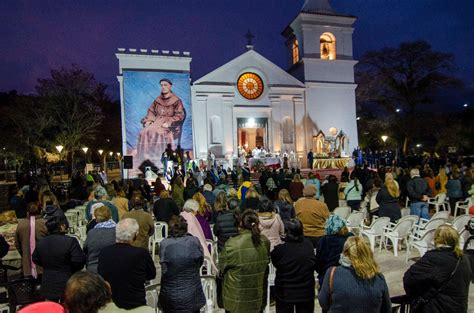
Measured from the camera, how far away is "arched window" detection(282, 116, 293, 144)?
80.0ft

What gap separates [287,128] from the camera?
24484 mm

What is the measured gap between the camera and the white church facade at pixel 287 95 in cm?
2252

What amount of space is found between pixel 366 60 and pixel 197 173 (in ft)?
73.4

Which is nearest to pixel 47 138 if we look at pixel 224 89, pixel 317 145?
pixel 224 89

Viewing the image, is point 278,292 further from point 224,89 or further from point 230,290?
point 224,89

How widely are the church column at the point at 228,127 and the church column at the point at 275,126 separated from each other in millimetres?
2648

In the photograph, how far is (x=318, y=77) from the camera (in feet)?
82.9

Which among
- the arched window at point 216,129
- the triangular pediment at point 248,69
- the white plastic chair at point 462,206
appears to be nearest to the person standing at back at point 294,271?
the white plastic chair at point 462,206

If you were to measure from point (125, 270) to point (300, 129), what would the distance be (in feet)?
73.9

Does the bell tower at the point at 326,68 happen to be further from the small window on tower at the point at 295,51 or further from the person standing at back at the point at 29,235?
the person standing at back at the point at 29,235

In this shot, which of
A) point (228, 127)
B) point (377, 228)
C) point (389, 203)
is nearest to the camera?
point (377, 228)

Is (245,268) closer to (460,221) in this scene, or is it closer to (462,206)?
(460,221)

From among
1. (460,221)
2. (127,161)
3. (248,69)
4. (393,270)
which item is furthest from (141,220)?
(248,69)

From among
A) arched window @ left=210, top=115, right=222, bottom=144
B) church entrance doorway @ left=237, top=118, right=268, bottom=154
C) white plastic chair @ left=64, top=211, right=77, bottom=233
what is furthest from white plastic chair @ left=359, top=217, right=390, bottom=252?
church entrance doorway @ left=237, top=118, right=268, bottom=154
